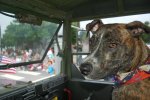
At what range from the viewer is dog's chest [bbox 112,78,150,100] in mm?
1710

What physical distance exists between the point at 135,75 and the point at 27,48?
164cm

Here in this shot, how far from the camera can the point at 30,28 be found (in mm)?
2770

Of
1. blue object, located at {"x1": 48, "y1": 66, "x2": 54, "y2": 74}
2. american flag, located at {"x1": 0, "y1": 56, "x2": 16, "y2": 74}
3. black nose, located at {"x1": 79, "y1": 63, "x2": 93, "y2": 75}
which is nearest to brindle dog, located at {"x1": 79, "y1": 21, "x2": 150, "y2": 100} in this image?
black nose, located at {"x1": 79, "y1": 63, "x2": 93, "y2": 75}

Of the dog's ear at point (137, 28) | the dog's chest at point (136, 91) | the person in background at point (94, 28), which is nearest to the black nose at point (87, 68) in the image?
the person in background at point (94, 28)

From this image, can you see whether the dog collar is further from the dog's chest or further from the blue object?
the blue object

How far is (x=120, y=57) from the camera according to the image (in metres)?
1.81

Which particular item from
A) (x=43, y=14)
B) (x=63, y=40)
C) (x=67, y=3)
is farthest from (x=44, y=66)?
(x=67, y=3)

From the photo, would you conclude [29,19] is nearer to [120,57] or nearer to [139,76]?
[120,57]

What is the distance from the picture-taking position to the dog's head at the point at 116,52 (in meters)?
1.80

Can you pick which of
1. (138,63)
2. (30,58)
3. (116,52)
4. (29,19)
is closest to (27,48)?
(30,58)

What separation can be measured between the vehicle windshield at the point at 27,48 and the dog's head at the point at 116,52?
1128 millimetres

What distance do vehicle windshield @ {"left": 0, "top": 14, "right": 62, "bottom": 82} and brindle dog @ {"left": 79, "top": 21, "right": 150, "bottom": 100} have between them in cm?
114

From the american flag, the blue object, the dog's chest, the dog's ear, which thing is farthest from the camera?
the blue object

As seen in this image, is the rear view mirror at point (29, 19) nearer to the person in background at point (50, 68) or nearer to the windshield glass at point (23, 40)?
the windshield glass at point (23, 40)
